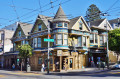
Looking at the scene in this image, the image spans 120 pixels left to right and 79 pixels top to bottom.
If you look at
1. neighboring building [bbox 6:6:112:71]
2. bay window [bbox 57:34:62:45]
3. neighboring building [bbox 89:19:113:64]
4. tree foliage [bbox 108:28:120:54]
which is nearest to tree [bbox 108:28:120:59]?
tree foliage [bbox 108:28:120:54]

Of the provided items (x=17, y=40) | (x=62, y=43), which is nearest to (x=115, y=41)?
(x=62, y=43)

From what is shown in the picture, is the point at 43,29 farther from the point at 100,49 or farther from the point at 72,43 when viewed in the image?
the point at 100,49

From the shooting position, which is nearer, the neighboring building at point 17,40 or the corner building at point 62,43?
the corner building at point 62,43

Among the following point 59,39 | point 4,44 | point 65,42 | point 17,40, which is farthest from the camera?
point 4,44

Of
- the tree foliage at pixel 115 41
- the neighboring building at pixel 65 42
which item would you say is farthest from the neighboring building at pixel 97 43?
the tree foliage at pixel 115 41

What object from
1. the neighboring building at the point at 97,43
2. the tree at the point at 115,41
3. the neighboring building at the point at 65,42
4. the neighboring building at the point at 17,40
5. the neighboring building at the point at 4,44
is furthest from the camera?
the neighboring building at the point at 4,44

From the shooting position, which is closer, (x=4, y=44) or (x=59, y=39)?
(x=59, y=39)

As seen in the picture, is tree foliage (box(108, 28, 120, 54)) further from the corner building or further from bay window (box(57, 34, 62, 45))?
bay window (box(57, 34, 62, 45))

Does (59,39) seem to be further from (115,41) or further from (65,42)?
(115,41)

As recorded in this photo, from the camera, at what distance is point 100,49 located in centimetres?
3578

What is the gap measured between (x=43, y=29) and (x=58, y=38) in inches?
167

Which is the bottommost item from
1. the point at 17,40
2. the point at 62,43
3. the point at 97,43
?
the point at 62,43

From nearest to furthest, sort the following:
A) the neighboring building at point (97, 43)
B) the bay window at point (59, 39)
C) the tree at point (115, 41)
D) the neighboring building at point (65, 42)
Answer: the bay window at point (59, 39) → the neighboring building at point (65, 42) → the tree at point (115, 41) → the neighboring building at point (97, 43)

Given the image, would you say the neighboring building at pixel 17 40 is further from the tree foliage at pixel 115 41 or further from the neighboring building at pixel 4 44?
A: the tree foliage at pixel 115 41
